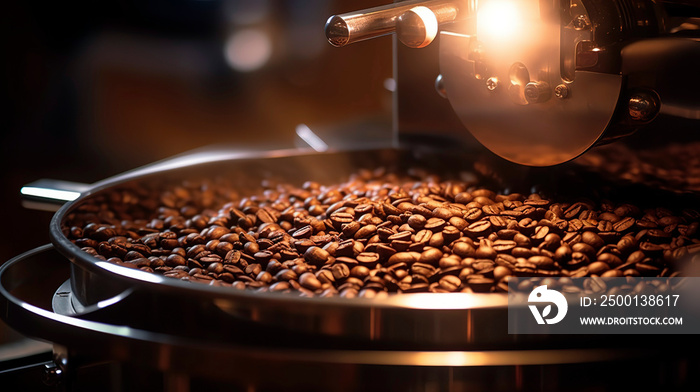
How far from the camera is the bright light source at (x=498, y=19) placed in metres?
0.92

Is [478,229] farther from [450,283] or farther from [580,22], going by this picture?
[580,22]

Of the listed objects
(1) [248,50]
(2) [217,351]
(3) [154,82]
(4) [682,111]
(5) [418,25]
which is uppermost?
(1) [248,50]

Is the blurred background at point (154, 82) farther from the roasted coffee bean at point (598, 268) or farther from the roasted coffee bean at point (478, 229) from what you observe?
the roasted coffee bean at point (598, 268)

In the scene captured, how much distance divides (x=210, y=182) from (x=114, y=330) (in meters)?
0.63

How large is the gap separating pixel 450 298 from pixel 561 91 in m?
0.43

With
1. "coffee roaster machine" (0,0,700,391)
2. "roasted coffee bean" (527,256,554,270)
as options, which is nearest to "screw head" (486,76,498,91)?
"coffee roaster machine" (0,0,700,391)

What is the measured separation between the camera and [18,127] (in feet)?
10.5

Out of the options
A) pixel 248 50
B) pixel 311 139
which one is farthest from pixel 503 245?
pixel 248 50

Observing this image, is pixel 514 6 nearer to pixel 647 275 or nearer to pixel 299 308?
pixel 647 275

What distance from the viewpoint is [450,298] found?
25.0 inches

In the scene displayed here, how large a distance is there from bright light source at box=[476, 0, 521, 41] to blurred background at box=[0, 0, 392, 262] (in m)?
1.84

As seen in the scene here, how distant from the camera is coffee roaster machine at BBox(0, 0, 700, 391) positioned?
2.07 ft

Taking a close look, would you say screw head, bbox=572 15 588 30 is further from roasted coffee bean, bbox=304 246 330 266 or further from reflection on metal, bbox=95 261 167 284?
reflection on metal, bbox=95 261 167 284

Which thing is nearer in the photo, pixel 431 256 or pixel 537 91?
pixel 431 256
